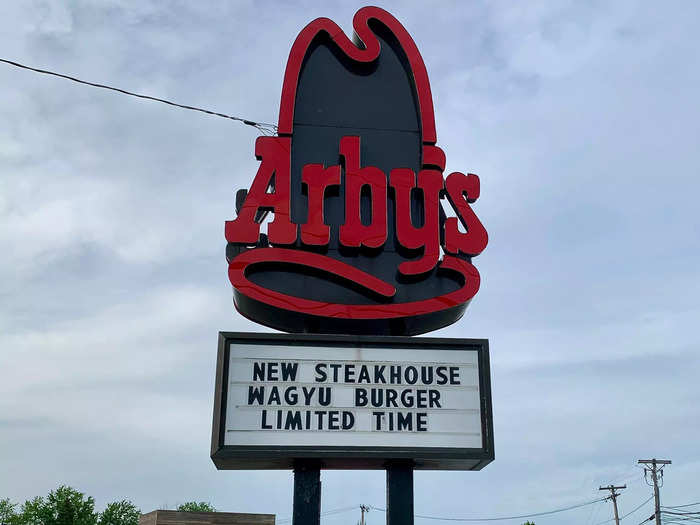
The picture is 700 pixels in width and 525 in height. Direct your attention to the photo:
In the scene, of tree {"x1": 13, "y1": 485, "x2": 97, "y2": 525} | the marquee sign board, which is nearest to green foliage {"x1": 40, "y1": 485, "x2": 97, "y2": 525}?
tree {"x1": 13, "y1": 485, "x2": 97, "y2": 525}

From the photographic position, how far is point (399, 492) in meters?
10.1

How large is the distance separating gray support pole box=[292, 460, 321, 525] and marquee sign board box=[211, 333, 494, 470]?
195 millimetres

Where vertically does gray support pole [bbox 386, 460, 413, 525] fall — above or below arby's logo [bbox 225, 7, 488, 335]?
below

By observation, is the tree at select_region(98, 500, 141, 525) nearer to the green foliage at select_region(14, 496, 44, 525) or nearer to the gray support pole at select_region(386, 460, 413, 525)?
the green foliage at select_region(14, 496, 44, 525)

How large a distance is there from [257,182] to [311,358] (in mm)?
2621

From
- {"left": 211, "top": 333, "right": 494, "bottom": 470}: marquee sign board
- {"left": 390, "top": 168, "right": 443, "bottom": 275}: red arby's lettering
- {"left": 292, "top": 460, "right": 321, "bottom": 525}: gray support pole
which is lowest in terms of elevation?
{"left": 292, "top": 460, "right": 321, "bottom": 525}: gray support pole

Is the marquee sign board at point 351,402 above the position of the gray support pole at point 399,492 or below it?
above

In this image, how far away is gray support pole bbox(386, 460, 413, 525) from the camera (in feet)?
32.9

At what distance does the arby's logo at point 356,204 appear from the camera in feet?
35.2

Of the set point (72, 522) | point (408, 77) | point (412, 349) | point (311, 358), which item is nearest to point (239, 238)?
point (311, 358)

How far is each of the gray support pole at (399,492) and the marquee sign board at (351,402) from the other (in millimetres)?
153

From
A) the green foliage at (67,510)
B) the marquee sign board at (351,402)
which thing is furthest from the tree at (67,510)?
the marquee sign board at (351,402)

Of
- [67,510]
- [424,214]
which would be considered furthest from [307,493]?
[67,510]

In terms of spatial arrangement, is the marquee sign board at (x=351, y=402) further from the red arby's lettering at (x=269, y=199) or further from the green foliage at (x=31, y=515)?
the green foliage at (x=31, y=515)
